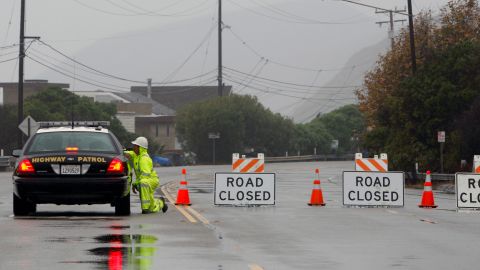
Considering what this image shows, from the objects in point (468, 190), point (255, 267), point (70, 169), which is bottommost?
point (255, 267)

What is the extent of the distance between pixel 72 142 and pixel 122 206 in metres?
1.51

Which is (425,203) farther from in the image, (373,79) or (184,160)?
(184,160)

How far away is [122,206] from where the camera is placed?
21875mm

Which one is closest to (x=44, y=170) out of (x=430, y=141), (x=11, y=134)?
(x=430, y=141)

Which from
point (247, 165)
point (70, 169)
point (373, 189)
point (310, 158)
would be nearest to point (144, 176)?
point (70, 169)

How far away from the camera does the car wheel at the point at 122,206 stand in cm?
2180

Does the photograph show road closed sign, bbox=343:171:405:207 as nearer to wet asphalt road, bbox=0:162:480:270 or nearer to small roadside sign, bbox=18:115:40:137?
wet asphalt road, bbox=0:162:480:270

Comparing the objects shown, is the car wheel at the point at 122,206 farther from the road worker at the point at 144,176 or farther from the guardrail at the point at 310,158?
the guardrail at the point at 310,158

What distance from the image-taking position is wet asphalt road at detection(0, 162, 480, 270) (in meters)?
13.6

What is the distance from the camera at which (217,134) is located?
99375 millimetres

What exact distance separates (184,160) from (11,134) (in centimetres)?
→ 2345

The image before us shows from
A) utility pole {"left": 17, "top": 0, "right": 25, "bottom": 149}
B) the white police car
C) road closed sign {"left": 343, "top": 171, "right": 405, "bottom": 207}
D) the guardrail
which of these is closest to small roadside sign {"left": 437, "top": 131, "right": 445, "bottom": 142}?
road closed sign {"left": 343, "top": 171, "right": 405, "bottom": 207}

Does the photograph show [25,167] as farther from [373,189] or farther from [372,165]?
[372,165]

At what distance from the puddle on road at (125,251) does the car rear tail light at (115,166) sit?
3946 mm
